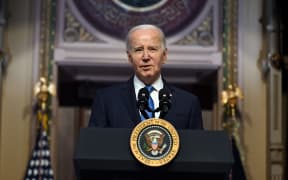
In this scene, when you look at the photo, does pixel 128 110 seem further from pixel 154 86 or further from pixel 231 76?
pixel 231 76

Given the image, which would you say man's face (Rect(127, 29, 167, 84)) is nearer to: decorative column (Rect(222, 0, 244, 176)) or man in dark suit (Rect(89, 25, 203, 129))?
man in dark suit (Rect(89, 25, 203, 129))

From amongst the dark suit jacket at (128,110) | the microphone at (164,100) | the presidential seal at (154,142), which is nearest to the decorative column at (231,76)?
the dark suit jacket at (128,110)

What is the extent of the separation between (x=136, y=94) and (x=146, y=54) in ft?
0.46

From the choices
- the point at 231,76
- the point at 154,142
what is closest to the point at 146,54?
the point at 154,142

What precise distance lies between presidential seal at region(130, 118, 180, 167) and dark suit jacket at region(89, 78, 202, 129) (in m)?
0.20

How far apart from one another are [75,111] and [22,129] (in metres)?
0.76

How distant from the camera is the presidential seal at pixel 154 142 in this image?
1770 millimetres

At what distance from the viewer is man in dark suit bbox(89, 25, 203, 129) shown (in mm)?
2025

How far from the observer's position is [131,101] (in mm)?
2033

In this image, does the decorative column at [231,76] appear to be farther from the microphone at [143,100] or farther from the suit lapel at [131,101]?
the microphone at [143,100]

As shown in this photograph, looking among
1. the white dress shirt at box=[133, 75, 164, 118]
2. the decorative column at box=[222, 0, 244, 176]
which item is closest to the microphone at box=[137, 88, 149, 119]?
the white dress shirt at box=[133, 75, 164, 118]

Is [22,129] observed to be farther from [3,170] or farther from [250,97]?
[250,97]

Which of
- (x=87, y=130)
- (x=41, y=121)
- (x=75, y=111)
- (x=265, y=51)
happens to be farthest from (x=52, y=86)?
(x=87, y=130)

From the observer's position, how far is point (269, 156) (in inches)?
212
